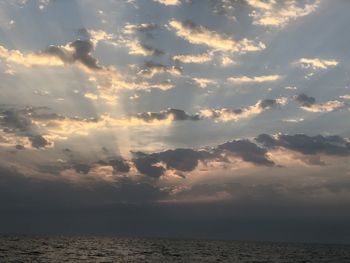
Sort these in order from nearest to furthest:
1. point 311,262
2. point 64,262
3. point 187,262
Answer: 1. point 64,262
2. point 187,262
3. point 311,262

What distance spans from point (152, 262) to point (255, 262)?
77.3 feet

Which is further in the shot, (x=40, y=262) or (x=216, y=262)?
(x=216, y=262)

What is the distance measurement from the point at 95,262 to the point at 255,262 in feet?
110

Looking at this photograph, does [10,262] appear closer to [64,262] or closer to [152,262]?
[64,262]

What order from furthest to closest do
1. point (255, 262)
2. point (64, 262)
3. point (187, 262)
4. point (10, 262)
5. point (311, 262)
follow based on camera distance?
1. point (311, 262)
2. point (255, 262)
3. point (187, 262)
4. point (64, 262)
5. point (10, 262)

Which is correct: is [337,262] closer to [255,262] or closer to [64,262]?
[255,262]

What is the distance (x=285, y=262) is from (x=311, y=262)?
6.63 metres

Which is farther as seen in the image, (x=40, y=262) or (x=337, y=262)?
(x=337, y=262)

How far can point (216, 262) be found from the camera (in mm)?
85062

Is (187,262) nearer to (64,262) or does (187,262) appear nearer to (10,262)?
(64,262)

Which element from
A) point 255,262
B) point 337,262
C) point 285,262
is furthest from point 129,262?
point 337,262

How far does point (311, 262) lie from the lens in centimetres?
9800

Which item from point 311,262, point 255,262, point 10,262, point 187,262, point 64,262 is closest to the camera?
point 10,262

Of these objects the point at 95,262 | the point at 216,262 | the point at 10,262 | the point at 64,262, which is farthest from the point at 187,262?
the point at 10,262
